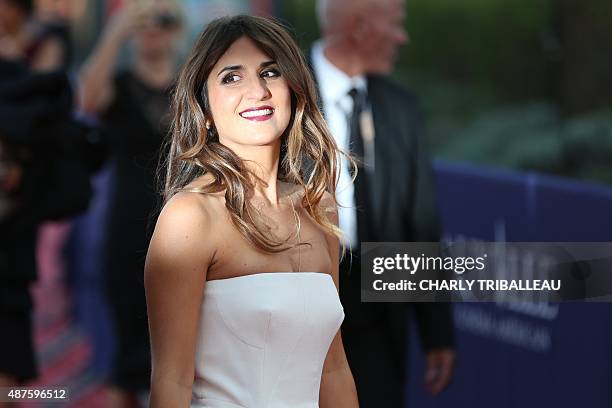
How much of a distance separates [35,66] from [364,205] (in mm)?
1976

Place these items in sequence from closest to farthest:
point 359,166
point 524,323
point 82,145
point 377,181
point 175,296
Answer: point 175,296
point 359,166
point 377,181
point 82,145
point 524,323

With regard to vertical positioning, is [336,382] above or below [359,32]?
below

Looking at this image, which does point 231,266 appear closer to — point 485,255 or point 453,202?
point 485,255

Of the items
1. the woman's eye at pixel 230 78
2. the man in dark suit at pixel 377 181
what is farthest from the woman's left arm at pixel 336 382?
the man in dark suit at pixel 377 181

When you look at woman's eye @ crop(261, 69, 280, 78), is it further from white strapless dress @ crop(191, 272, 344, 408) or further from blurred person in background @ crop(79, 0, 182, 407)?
blurred person in background @ crop(79, 0, 182, 407)

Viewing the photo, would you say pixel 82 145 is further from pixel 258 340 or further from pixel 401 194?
pixel 258 340

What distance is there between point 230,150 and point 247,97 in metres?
0.12

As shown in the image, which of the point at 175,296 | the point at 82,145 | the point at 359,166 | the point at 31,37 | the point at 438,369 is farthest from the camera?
the point at 31,37

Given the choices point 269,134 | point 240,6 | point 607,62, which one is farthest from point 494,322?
point 269,134

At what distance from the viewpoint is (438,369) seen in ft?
14.6

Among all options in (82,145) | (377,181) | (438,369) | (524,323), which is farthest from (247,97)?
(524,323)

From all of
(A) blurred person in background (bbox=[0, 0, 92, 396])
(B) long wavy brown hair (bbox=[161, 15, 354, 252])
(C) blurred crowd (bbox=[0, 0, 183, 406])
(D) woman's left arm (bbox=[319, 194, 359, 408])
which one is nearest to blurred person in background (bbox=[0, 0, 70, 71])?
(C) blurred crowd (bbox=[0, 0, 183, 406])

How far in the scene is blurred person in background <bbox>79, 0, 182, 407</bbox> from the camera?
5.27 m

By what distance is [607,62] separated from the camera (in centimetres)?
577
